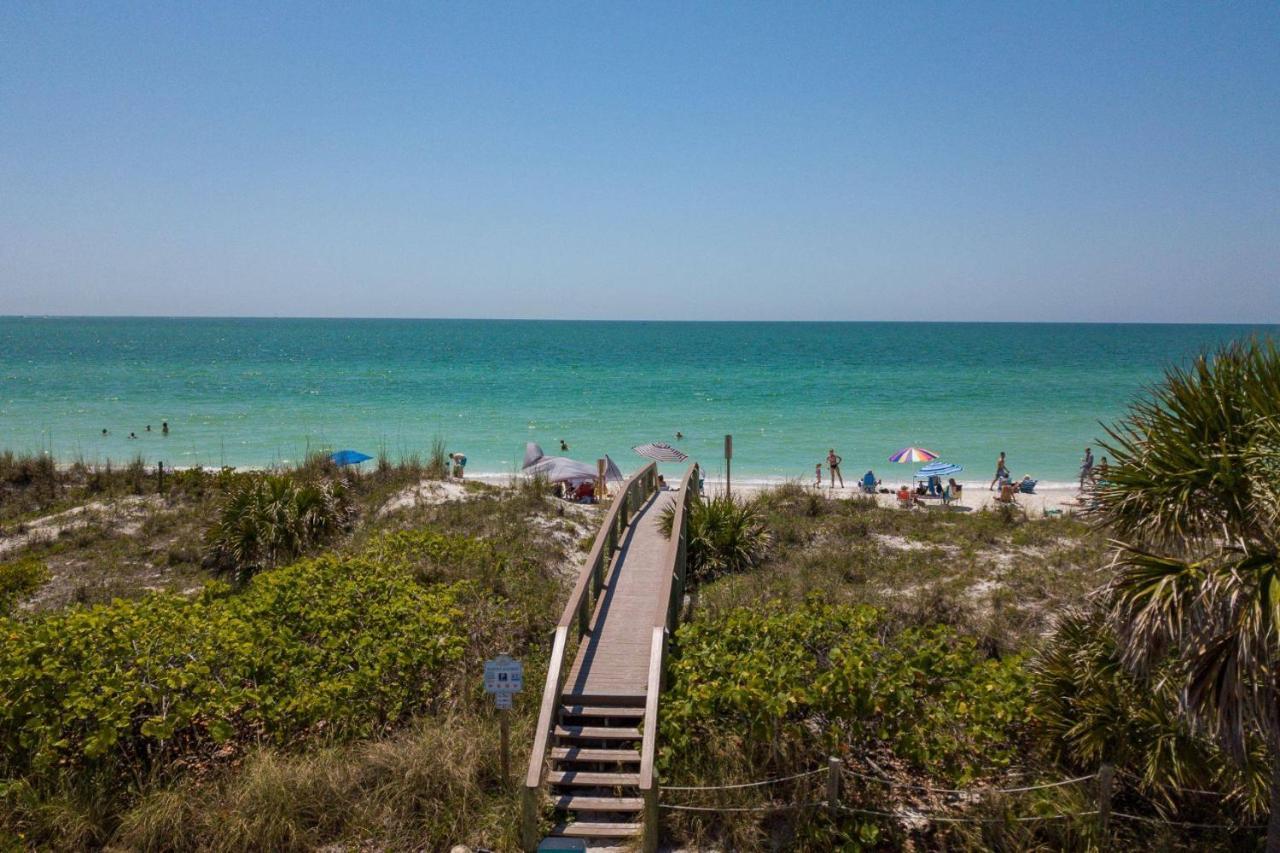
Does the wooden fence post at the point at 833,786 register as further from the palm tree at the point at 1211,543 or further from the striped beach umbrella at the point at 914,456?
the striped beach umbrella at the point at 914,456

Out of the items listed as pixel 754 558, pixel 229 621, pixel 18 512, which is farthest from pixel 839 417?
pixel 229 621

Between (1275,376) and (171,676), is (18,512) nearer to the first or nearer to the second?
(171,676)

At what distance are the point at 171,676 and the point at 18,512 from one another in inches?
636

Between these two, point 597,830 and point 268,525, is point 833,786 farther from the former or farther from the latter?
point 268,525

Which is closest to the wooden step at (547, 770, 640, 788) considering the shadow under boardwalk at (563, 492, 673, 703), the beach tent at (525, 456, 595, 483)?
the shadow under boardwalk at (563, 492, 673, 703)

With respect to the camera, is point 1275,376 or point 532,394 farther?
point 532,394

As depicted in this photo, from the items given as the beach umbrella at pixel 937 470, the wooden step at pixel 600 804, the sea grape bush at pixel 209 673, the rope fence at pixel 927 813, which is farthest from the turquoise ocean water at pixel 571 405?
the sea grape bush at pixel 209 673

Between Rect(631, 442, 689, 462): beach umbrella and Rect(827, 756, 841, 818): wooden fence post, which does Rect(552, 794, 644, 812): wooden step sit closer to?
Rect(827, 756, 841, 818): wooden fence post

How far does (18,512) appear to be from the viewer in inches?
792

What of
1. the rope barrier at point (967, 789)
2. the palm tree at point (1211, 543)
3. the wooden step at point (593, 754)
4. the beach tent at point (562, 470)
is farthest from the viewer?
the beach tent at point (562, 470)

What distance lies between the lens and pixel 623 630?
1109cm

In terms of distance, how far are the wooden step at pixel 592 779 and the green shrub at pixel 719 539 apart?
7.29m

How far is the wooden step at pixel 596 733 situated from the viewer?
8977 mm

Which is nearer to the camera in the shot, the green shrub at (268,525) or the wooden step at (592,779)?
the wooden step at (592,779)
